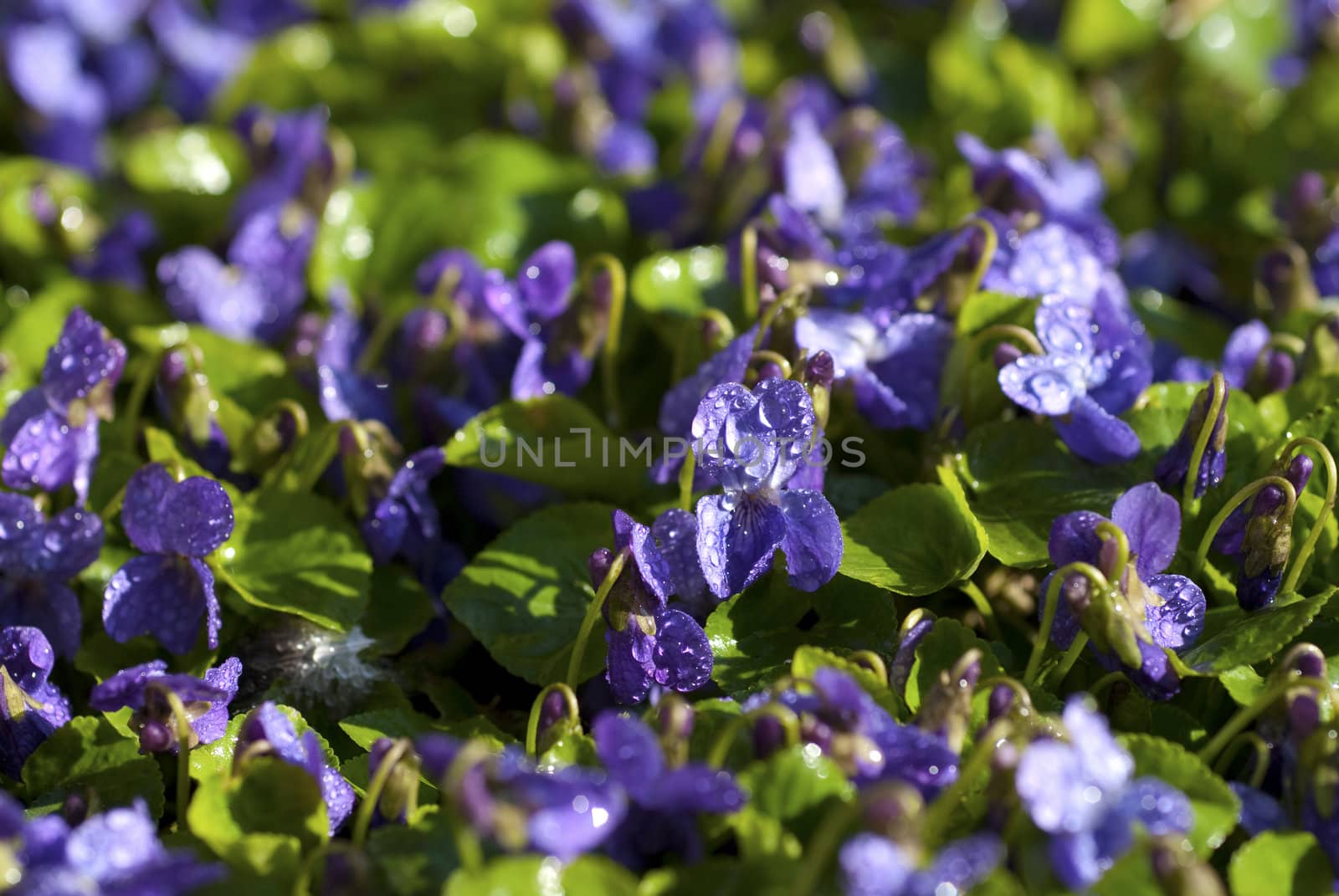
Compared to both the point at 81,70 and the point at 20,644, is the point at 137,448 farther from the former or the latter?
the point at 81,70

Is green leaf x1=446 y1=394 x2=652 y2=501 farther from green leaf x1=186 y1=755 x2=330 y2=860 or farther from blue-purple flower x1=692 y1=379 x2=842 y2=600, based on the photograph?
green leaf x1=186 y1=755 x2=330 y2=860

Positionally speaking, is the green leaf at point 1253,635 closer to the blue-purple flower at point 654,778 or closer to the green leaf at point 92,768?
the blue-purple flower at point 654,778

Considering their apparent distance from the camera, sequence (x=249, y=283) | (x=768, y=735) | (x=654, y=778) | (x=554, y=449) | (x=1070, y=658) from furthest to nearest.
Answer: (x=249, y=283) < (x=554, y=449) < (x=1070, y=658) < (x=768, y=735) < (x=654, y=778)

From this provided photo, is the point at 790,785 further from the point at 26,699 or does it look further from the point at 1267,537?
the point at 26,699

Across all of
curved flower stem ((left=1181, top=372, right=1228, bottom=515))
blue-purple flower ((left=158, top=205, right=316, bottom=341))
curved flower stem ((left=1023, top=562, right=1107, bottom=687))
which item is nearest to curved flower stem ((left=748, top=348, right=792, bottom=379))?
curved flower stem ((left=1023, top=562, right=1107, bottom=687))

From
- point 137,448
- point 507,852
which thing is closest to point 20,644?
point 137,448

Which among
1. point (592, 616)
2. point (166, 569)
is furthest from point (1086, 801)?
point (166, 569)

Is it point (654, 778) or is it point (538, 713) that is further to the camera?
point (538, 713)
